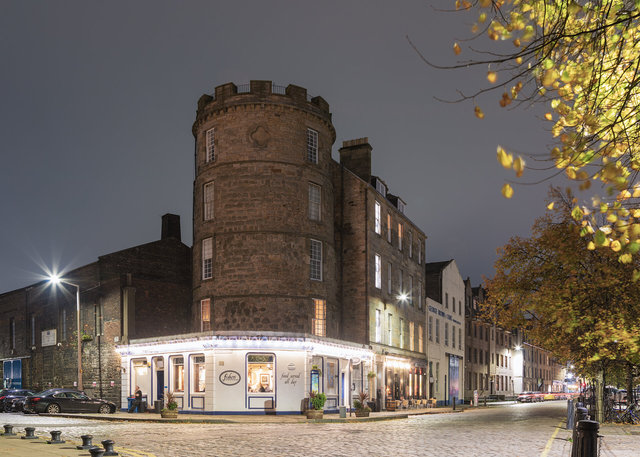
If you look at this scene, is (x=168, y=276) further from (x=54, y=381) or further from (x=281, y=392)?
(x=281, y=392)

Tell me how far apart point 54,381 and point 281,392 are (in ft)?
65.7

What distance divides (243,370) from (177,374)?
4332 mm

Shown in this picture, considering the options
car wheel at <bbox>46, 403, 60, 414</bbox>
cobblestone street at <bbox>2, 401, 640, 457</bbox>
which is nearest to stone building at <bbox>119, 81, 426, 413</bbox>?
car wheel at <bbox>46, 403, 60, 414</bbox>

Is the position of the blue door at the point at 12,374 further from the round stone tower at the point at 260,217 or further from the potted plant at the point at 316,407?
the potted plant at the point at 316,407

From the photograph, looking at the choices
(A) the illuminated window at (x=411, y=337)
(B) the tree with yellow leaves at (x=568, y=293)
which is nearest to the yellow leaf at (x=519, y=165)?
(B) the tree with yellow leaves at (x=568, y=293)

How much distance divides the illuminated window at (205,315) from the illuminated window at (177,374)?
2761mm

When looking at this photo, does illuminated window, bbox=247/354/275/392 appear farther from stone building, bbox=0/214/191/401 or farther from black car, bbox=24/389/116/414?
stone building, bbox=0/214/191/401

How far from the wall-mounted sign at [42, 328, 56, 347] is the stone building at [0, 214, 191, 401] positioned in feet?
0.22

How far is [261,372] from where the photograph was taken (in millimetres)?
31625

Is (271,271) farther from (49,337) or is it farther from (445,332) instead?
(445,332)

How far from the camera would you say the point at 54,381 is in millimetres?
43312

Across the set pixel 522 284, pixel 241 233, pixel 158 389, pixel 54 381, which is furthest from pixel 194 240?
pixel 522 284

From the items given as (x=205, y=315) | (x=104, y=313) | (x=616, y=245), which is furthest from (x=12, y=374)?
(x=616, y=245)

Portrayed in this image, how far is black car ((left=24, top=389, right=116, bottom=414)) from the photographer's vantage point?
3231 cm
